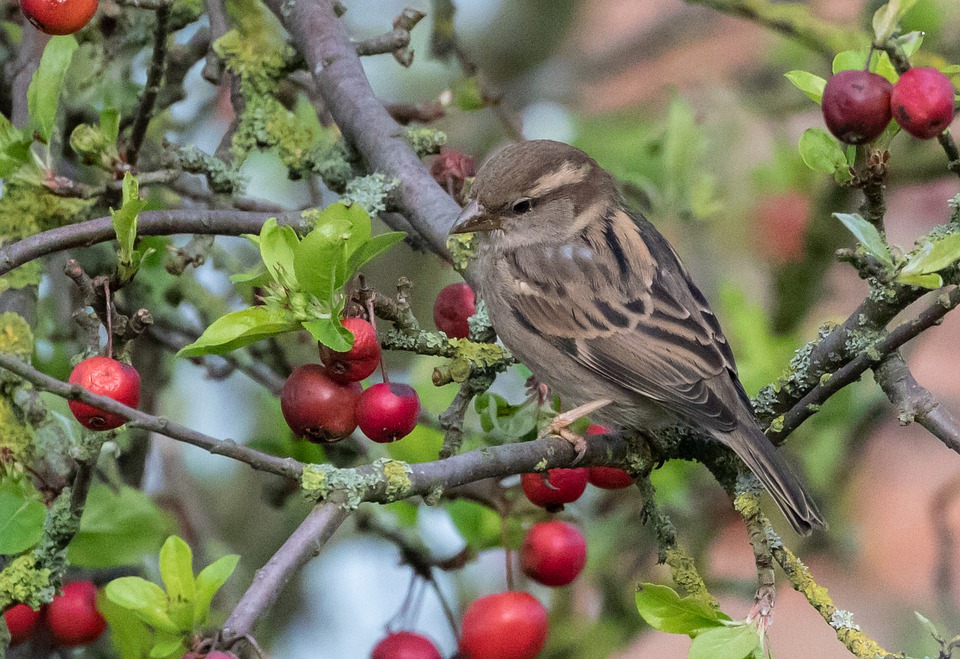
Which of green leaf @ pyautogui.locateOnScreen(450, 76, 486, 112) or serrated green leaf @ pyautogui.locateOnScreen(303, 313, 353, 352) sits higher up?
green leaf @ pyautogui.locateOnScreen(450, 76, 486, 112)

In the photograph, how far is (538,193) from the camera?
338 cm

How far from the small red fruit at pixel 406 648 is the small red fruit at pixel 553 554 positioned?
33 centimetres

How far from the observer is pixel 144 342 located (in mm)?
3439

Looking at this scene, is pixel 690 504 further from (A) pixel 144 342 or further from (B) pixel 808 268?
(A) pixel 144 342

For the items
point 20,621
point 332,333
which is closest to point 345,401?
point 332,333

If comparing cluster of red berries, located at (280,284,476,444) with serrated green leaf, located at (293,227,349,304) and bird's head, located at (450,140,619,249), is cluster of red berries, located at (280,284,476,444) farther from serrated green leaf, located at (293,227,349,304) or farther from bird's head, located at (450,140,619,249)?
bird's head, located at (450,140,619,249)

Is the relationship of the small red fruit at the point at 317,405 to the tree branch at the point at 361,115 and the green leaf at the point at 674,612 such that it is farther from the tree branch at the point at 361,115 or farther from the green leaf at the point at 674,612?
the green leaf at the point at 674,612

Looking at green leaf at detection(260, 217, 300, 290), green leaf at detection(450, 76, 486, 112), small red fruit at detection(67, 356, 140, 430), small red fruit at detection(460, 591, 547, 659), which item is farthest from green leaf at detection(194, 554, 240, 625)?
green leaf at detection(450, 76, 486, 112)

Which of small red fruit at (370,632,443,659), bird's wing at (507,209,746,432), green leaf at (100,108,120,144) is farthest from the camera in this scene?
bird's wing at (507,209,746,432)

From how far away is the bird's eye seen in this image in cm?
330

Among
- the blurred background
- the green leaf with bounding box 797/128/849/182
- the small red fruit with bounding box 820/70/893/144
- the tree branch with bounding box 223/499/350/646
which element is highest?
the small red fruit with bounding box 820/70/893/144

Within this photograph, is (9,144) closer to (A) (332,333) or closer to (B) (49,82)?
(B) (49,82)

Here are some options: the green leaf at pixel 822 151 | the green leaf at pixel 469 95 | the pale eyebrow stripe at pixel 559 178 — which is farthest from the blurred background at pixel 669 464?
the green leaf at pixel 822 151

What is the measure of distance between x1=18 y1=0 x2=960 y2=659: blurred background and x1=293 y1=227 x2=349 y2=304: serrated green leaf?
3.59 feet
